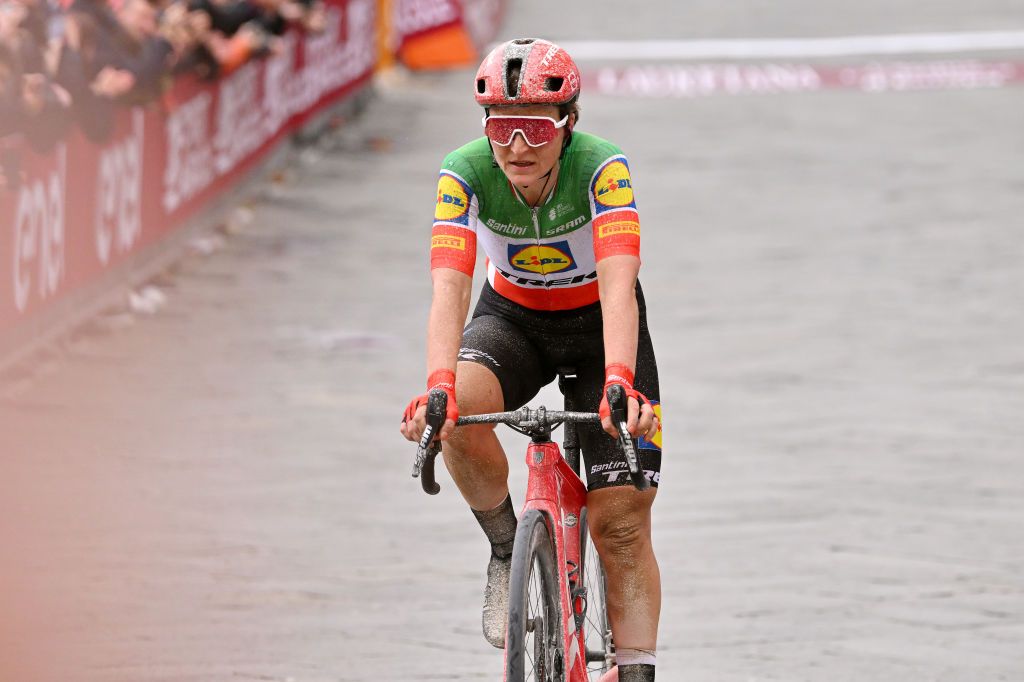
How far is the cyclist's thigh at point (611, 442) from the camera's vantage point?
511 centimetres

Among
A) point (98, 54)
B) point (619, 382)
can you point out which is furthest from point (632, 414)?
point (98, 54)

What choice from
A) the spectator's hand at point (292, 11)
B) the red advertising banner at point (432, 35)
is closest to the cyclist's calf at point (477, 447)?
the spectator's hand at point (292, 11)

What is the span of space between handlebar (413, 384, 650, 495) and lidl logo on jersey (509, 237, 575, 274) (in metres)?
0.63

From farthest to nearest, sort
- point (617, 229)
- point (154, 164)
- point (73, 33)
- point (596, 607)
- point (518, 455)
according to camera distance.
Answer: point (154, 164) < point (73, 33) < point (518, 455) < point (596, 607) < point (617, 229)

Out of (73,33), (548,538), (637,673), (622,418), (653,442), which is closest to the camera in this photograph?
(622,418)

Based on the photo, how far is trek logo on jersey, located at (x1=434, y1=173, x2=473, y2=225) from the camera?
498 cm

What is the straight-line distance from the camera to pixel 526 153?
4.81 meters

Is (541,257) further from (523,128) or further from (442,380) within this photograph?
(442,380)

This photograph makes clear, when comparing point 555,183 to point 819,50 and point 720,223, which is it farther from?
point 819,50

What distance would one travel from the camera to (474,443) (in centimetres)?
505

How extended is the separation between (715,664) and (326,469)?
10.6 ft

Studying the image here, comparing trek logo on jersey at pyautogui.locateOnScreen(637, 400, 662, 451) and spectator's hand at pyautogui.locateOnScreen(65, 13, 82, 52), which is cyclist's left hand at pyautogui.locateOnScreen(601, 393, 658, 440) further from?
spectator's hand at pyautogui.locateOnScreen(65, 13, 82, 52)

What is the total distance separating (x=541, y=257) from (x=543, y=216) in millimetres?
165

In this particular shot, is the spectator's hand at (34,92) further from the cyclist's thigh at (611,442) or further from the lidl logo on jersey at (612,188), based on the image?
the lidl logo on jersey at (612,188)
